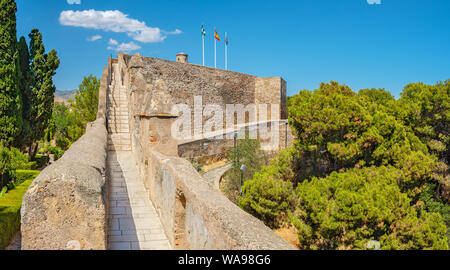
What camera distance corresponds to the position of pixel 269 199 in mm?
10086

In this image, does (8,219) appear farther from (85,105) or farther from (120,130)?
(85,105)

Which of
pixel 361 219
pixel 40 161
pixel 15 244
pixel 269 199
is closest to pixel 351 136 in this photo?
pixel 361 219

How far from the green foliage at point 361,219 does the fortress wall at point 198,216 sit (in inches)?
198

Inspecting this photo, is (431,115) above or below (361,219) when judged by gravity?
above

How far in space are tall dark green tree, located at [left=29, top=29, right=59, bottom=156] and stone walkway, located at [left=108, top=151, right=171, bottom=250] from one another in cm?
1211

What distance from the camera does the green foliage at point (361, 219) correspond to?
7.99 metres

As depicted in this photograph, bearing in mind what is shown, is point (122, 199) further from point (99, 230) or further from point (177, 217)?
point (99, 230)

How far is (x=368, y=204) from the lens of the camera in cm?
793

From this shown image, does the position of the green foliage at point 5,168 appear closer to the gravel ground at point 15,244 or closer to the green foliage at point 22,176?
the green foliage at point 22,176

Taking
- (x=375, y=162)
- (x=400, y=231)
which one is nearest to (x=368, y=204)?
(x=400, y=231)

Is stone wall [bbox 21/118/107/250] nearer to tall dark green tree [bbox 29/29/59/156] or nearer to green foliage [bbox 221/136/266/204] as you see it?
green foliage [bbox 221/136/266/204]

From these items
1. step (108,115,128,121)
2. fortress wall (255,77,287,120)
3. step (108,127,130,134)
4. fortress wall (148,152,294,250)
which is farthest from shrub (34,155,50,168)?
fortress wall (148,152,294,250)

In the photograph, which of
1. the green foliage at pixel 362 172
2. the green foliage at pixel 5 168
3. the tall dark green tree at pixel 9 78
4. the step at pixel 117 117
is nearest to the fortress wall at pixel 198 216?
the green foliage at pixel 362 172

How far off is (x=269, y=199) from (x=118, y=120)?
228 inches
